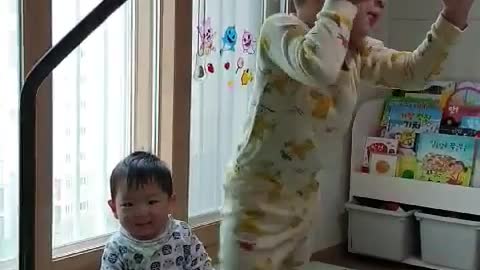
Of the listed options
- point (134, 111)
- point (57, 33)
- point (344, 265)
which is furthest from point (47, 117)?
point (344, 265)


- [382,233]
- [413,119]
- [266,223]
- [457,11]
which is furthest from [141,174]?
[413,119]

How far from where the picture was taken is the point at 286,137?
142 centimetres

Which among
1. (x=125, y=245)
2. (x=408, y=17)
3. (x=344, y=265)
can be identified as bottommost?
(x=344, y=265)

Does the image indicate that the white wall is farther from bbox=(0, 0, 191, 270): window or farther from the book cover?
bbox=(0, 0, 191, 270): window

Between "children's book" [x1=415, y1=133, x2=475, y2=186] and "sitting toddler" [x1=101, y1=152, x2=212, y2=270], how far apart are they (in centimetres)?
146

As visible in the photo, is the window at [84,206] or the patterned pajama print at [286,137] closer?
the patterned pajama print at [286,137]

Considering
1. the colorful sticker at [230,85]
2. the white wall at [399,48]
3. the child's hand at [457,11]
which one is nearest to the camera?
the child's hand at [457,11]

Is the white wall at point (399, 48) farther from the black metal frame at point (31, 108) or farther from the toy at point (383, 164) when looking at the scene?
the black metal frame at point (31, 108)

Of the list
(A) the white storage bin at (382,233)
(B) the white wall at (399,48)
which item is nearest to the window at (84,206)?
(B) the white wall at (399,48)

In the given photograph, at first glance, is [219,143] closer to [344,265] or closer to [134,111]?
[134,111]

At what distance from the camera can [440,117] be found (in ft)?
9.52

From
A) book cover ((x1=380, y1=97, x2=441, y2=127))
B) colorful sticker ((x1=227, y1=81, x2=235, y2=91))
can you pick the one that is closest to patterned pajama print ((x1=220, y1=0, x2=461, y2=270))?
colorful sticker ((x1=227, y1=81, x2=235, y2=91))

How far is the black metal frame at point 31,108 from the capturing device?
1.09 metres

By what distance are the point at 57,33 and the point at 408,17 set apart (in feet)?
5.45
